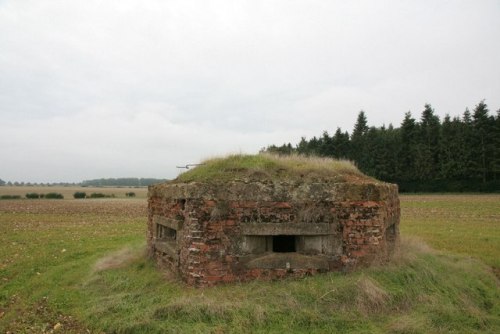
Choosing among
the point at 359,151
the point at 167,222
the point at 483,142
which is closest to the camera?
the point at 167,222

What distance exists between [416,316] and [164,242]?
506cm

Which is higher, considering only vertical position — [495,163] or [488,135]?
[488,135]

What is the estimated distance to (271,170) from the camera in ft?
25.8

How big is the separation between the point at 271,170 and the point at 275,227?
1.30 metres

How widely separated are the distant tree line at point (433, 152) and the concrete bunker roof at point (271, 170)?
1618 inches

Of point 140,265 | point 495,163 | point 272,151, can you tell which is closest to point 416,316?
point 272,151

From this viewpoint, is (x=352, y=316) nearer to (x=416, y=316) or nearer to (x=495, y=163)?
(x=416, y=316)

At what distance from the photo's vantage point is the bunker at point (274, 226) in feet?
23.1

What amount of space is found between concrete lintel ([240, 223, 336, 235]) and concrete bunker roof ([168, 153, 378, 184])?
0.82 m

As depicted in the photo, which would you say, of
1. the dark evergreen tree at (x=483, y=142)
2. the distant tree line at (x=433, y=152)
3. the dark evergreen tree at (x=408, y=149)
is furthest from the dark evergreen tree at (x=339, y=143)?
the dark evergreen tree at (x=483, y=142)

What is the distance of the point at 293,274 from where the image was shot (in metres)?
7.07

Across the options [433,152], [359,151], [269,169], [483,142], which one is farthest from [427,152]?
[269,169]

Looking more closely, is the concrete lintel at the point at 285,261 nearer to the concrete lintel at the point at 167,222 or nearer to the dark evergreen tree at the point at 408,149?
the concrete lintel at the point at 167,222

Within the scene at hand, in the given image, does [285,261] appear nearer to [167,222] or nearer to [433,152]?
[167,222]
